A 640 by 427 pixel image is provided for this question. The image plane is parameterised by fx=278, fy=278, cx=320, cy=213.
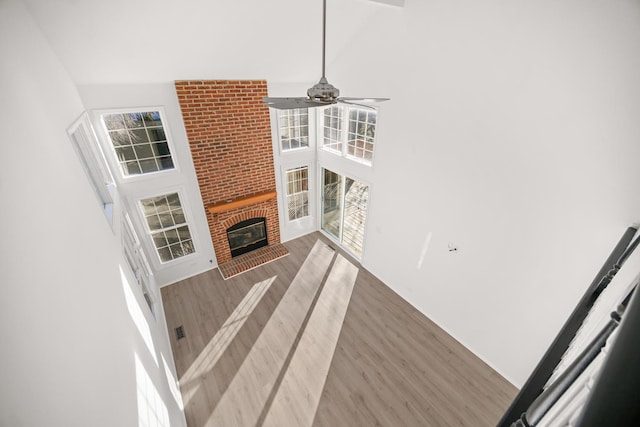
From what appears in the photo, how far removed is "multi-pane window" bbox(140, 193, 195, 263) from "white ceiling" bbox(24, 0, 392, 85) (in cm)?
198

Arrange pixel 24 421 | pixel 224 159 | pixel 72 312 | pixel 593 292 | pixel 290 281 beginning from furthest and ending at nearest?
pixel 290 281, pixel 224 159, pixel 593 292, pixel 72 312, pixel 24 421

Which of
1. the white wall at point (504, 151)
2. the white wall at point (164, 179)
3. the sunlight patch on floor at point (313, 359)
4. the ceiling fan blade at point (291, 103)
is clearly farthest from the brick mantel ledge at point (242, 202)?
the ceiling fan blade at point (291, 103)

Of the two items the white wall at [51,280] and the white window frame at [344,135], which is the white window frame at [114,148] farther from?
the white window frame at [344,135]

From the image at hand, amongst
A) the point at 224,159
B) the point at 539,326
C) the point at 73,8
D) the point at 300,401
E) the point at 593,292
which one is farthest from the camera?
the point at 224,159

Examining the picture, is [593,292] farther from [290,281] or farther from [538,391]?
[290,281]

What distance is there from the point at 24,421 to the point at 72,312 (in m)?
0.65

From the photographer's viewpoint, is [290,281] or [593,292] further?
[290,281]

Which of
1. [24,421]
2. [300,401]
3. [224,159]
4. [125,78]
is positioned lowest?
[300,401]

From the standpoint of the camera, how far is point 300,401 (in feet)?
12.0

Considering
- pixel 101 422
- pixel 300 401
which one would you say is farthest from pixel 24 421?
pixel 300 401

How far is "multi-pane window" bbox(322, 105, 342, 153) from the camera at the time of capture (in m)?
5.67

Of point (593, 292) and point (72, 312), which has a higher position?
point (72, 312)

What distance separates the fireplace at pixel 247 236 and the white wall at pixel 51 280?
138 inches

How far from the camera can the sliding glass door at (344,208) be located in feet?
20.1
